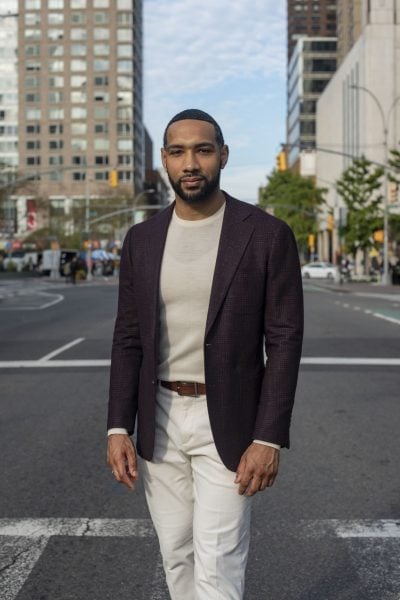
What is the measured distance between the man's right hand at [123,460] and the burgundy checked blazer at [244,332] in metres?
0.04

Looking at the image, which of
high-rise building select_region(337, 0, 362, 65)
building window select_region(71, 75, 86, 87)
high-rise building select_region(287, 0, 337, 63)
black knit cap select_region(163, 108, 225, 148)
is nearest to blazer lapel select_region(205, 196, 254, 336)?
black knit cap select_region(163, 108, 225, 148)

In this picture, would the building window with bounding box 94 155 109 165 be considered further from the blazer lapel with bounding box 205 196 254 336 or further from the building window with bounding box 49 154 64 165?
the blazer lapel with bounding box 205 196 254 336

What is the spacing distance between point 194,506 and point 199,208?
0.96 metres

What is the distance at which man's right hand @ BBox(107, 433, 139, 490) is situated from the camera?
2996 mm

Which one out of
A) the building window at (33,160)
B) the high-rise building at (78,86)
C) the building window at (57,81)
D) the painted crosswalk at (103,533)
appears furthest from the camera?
the building window at (33,160)

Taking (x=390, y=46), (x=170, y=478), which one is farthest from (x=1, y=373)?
(x=390, y=46)

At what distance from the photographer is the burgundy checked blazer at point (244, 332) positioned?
2.84m

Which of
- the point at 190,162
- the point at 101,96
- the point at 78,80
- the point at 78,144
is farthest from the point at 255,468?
the point at 78,80

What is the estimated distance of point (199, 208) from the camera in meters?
2.99

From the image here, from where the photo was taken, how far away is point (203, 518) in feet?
9.34

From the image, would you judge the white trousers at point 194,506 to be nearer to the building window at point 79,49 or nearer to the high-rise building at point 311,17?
the building window at point 79,49

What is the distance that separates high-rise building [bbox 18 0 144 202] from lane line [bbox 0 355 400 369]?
13738 cm

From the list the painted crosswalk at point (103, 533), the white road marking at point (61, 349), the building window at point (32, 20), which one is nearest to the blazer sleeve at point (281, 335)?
the painted crosswalk at point (103, 533)

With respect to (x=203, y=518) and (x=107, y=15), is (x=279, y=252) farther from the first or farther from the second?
(x=107, y=15)
